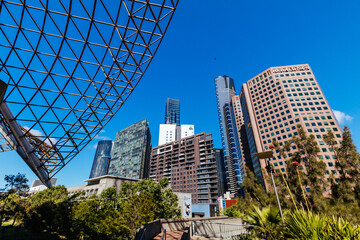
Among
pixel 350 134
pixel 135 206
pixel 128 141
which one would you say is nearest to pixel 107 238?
pixel 135 206

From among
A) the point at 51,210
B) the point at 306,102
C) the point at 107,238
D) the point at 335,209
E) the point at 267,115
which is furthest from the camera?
the point at 267,115

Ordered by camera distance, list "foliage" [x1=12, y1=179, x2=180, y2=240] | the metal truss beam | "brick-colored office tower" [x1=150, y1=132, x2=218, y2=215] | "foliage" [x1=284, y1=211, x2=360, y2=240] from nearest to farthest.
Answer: "foliage" [x1=284, y1=211, x2=360, y2=240] → the metal truss beam → "foliage" [x1=12, y1=179, x2=180, y2=240] → "brick-colored office tower" [x1=150, y1=132, x2=218, y2=215]

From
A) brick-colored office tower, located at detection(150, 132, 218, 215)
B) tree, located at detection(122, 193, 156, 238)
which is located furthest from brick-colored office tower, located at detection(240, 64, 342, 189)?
tree, located at detection(122, 193, 156, 238)

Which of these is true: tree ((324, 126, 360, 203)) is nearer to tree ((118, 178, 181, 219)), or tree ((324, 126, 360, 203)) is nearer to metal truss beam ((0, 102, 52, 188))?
tree ((118, 178, 181, 219))

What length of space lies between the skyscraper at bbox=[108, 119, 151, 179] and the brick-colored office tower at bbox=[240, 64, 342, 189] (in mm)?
74632

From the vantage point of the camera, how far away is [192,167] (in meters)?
90.3

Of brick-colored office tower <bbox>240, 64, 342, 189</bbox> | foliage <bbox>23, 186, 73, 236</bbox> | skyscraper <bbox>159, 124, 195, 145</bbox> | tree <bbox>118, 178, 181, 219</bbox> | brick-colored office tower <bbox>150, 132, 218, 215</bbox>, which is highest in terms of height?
skyscraper <bbox>159, 124, 195, 145</bbox>

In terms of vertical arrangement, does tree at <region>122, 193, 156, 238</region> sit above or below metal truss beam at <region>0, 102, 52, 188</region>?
below

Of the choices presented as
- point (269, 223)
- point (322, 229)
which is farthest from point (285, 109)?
point (322, 229)

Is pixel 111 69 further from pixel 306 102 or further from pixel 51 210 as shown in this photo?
pixel 306 102

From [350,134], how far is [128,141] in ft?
437

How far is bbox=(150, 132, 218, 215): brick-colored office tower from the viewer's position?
265ft

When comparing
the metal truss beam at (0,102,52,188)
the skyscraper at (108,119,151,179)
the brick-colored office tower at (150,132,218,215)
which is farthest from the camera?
the skyscraper at (108,119,151,179)

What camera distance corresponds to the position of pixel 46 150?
68.3ft
